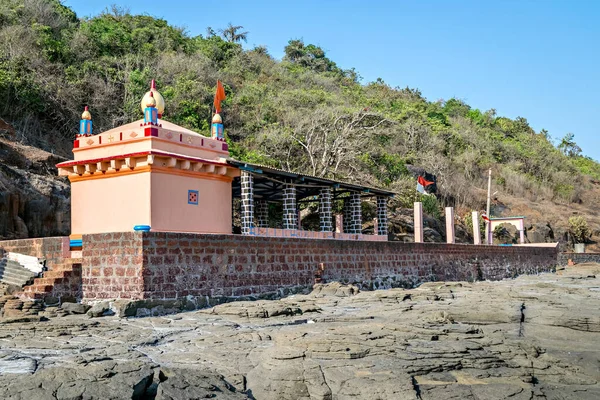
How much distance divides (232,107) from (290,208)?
15.9 metres

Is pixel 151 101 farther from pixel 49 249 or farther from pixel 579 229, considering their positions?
pixel 579 229

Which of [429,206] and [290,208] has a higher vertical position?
[429,206]

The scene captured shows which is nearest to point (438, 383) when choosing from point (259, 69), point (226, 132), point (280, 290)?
point (280, 290)

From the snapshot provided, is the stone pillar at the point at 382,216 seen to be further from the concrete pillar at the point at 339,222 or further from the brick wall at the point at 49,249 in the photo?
the brick wall at the point at 49,249

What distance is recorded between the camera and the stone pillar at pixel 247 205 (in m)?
15.7

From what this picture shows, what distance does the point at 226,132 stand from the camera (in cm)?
3039

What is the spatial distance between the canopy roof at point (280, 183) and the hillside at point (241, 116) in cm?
485

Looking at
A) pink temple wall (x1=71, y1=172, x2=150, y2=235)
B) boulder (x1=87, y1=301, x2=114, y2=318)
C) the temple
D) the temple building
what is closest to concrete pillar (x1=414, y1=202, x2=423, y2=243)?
the temple

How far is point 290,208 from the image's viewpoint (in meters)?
17.5

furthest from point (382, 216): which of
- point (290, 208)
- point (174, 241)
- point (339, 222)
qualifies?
point (174, 241)

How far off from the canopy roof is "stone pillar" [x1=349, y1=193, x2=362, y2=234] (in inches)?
14.4

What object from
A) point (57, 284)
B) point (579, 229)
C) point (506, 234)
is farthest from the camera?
point (579, 229)

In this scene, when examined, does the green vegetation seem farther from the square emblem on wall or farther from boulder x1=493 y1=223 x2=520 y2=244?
the square emblem on wall

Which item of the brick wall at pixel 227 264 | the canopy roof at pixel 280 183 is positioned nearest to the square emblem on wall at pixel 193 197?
the canopy roof at pixel 280 183
